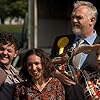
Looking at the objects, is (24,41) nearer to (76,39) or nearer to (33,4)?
(33,4)

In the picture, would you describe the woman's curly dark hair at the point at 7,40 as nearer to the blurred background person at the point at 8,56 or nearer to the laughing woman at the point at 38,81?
the blurred background person at the point at 8,56

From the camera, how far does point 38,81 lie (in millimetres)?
3596

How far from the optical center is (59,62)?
377 centimetres

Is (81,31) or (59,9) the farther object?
(59,9)

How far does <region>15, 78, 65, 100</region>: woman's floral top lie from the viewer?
3.53 m

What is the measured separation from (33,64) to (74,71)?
37 centimetres

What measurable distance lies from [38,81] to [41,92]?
0.09m

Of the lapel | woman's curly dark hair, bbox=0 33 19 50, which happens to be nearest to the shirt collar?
the lapel

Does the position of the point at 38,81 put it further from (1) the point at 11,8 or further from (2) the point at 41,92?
(1) the point at 11,8

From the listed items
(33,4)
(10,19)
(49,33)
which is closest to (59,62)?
(33,4)

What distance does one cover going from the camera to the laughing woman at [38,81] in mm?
3545

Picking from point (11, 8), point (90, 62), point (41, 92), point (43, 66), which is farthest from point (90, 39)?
point (11, 8)

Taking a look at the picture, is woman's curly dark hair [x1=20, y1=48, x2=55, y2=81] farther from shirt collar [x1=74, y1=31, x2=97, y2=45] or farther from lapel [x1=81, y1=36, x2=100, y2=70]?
shirt collar [x1=74, y1=31, x2=97, y2=45]

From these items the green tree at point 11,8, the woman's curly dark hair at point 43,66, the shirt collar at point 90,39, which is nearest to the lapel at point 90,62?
the shirt collar at point 90,39
